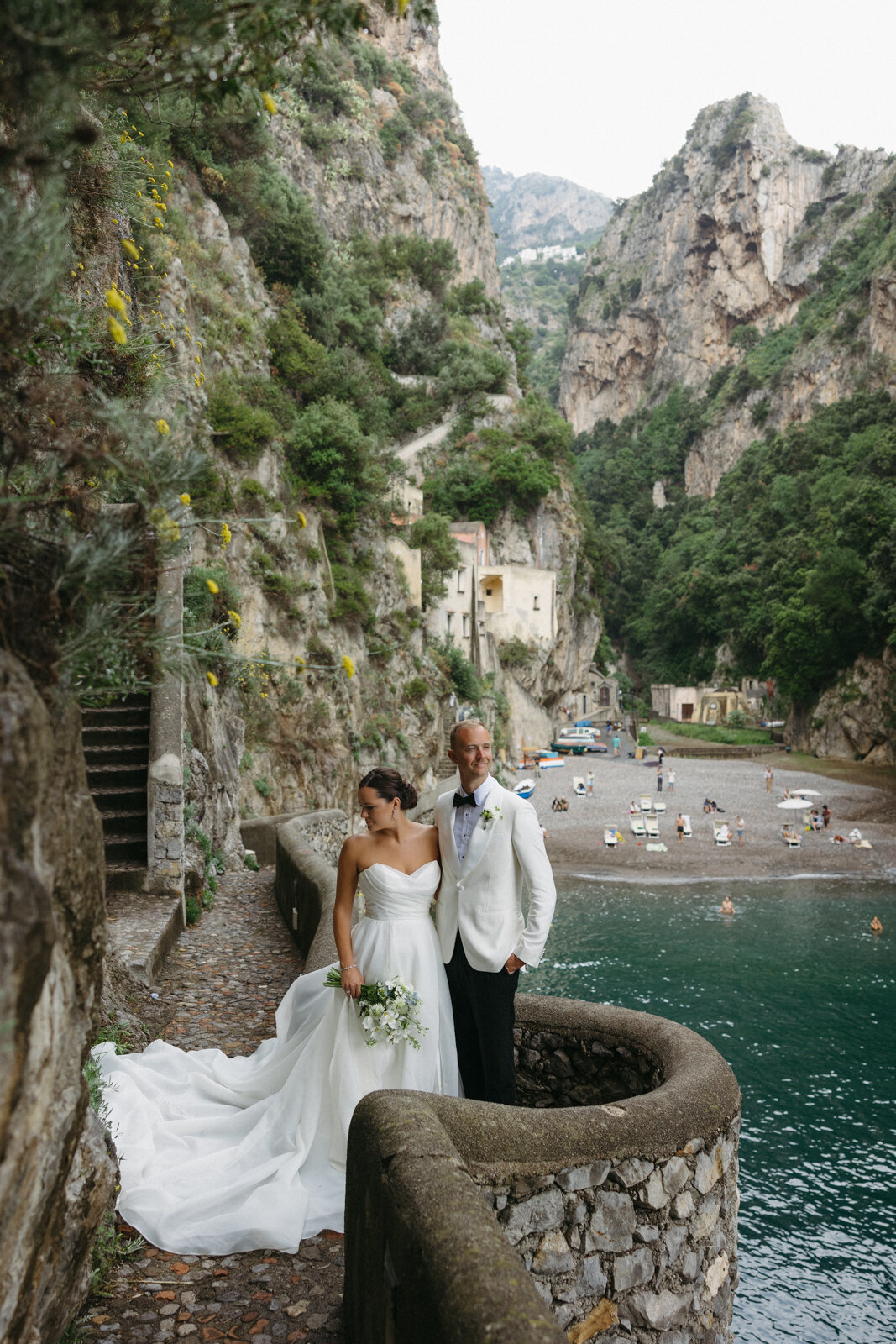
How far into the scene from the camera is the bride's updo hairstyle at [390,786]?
4.20 metres

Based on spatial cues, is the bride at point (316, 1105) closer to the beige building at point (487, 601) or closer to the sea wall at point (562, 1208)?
the sea wall at point (562, 1208)

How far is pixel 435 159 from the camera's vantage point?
201 ft

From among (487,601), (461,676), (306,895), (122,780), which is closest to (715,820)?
(461,676)

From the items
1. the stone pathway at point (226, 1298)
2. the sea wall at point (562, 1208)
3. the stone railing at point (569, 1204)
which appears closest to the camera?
the sea wall at point (562, 1208)

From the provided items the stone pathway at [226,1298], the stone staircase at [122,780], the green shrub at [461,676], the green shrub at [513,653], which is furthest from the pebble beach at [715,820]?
the stone pathway at [226,1298]

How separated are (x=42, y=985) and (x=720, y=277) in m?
112

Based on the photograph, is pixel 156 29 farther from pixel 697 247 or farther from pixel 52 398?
pixel 697 247

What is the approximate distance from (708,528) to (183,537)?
270 feet

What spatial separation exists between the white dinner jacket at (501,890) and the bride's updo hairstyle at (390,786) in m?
0.44

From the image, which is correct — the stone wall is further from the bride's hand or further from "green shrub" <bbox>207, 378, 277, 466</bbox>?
"green shrub" <bbox>207, 378, 277, 466</bbox>

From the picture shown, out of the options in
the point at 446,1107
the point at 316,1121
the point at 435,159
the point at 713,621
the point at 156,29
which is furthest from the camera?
the point at 713,621

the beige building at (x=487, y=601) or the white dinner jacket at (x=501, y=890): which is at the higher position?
the beige building at (x=487, y=601)

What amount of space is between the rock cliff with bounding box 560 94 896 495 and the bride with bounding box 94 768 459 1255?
249 ft

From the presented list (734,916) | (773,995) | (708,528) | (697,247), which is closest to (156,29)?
(773,995)
